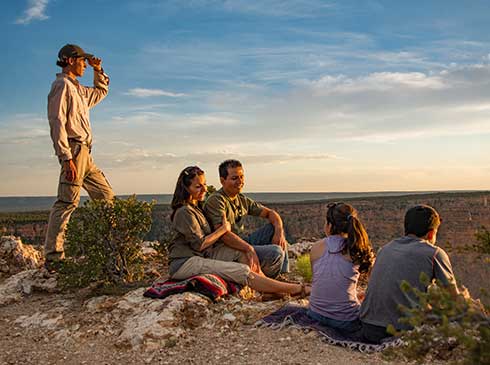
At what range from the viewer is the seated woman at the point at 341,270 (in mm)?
5605

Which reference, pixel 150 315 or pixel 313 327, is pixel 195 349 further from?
pixel 313 327

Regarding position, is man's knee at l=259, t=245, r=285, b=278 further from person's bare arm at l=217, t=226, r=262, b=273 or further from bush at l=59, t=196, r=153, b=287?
bush at l=59, t=196, r=153, b=287

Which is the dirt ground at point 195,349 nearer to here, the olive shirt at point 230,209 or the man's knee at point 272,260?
the man's knee at point 272,260

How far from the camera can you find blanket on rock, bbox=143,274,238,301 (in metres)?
6.48

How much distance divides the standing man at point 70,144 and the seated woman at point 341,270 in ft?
11.6

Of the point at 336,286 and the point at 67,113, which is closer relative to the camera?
the point at 336,286

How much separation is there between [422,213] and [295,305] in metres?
1.86

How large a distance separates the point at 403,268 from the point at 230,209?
8.58 ft

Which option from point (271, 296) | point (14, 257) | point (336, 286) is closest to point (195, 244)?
point (271, 296)

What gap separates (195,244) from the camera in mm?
6559

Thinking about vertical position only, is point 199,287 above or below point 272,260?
below

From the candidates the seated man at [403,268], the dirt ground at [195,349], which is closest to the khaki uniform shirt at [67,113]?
the dirt ground at [195,349]

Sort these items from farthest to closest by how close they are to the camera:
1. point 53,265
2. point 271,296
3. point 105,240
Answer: point 53,265, point 105,240, point 271,296

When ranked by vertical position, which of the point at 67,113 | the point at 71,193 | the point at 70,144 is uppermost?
the point at 67,113
